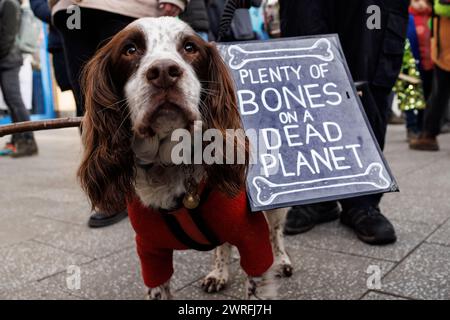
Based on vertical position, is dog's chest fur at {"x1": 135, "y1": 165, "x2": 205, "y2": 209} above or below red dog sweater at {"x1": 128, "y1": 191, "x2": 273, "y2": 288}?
above

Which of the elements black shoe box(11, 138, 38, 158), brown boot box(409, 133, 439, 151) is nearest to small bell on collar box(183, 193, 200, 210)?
brown boot box(409, 133, 439, 151)

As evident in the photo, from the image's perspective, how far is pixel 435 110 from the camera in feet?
20.1

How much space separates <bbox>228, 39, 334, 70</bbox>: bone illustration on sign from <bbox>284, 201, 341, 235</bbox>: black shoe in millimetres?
1291

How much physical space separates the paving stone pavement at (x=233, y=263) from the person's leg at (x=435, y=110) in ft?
5.73

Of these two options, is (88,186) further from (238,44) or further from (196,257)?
(196,257)

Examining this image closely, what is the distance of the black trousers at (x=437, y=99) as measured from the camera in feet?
19.4

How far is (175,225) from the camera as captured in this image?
2014mm

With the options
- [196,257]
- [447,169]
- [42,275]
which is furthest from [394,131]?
[42,275]

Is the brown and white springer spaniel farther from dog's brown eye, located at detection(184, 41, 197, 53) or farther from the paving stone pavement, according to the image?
the paving stone pavement

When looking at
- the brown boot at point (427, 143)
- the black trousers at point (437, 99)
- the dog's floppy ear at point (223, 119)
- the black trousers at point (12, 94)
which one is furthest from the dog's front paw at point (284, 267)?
the black trousers at point (12, 94)

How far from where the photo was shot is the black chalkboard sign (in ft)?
7.18

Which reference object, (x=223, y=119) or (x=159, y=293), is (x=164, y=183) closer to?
(x=223, y=119)

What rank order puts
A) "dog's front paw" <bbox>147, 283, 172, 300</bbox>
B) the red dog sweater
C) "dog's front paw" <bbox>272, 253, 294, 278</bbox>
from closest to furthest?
the red dog sweater < "dog's front paw" <bbox>147, 283, 172, 300</bbox> < "dog's front paw" <bbox>272, 253, 294, 278</bbox>

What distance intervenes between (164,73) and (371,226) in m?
1.92
